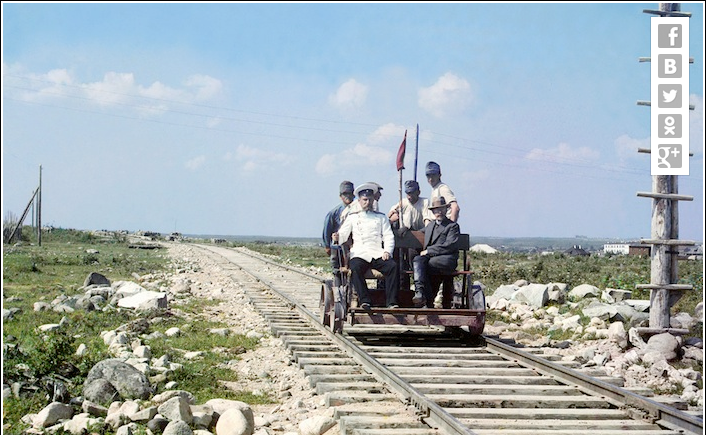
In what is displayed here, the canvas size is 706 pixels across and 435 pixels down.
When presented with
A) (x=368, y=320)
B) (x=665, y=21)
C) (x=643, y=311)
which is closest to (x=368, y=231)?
(x=368, y=320)

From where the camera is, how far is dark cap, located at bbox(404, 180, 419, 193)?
36.3ft

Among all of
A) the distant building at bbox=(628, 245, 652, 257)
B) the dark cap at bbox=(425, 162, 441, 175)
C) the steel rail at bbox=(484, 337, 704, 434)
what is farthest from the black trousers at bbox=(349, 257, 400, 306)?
the distant building at bbox=(628, 245, 652, 257)

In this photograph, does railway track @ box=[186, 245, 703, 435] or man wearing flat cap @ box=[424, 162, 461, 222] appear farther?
man wearing flat cap @ box=[424, 162, 461, 222]

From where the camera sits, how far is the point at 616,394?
714 cm

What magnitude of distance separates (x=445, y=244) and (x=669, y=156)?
315 cm

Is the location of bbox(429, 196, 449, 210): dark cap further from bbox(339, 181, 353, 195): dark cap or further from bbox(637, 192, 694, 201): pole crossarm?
bbox(637, 192, 694, 201): pole crossarm

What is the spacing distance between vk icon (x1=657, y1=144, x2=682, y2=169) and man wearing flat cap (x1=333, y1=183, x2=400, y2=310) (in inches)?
142

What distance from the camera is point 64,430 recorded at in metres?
6.49

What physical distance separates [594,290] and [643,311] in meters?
2.85

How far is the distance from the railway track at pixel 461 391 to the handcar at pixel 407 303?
33cm

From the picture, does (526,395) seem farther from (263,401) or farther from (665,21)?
(665,21)

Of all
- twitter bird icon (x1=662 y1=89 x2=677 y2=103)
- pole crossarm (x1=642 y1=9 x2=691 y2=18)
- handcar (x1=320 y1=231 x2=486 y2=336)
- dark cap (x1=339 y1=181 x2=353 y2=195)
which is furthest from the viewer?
dark cap (x1=339 y1=181 x2=353 y2=195)

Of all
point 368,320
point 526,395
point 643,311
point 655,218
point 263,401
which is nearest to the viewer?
point 526,395

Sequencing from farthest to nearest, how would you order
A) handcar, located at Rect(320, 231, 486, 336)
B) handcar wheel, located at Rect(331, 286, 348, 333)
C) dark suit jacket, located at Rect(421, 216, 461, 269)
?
handcar wheel, located at Rect(331, 286, 348, 333) < dark suit jacket, located at Rect(421, 216, 461, 269) < handcar, located at Rect(320, 231, 486, 336)
